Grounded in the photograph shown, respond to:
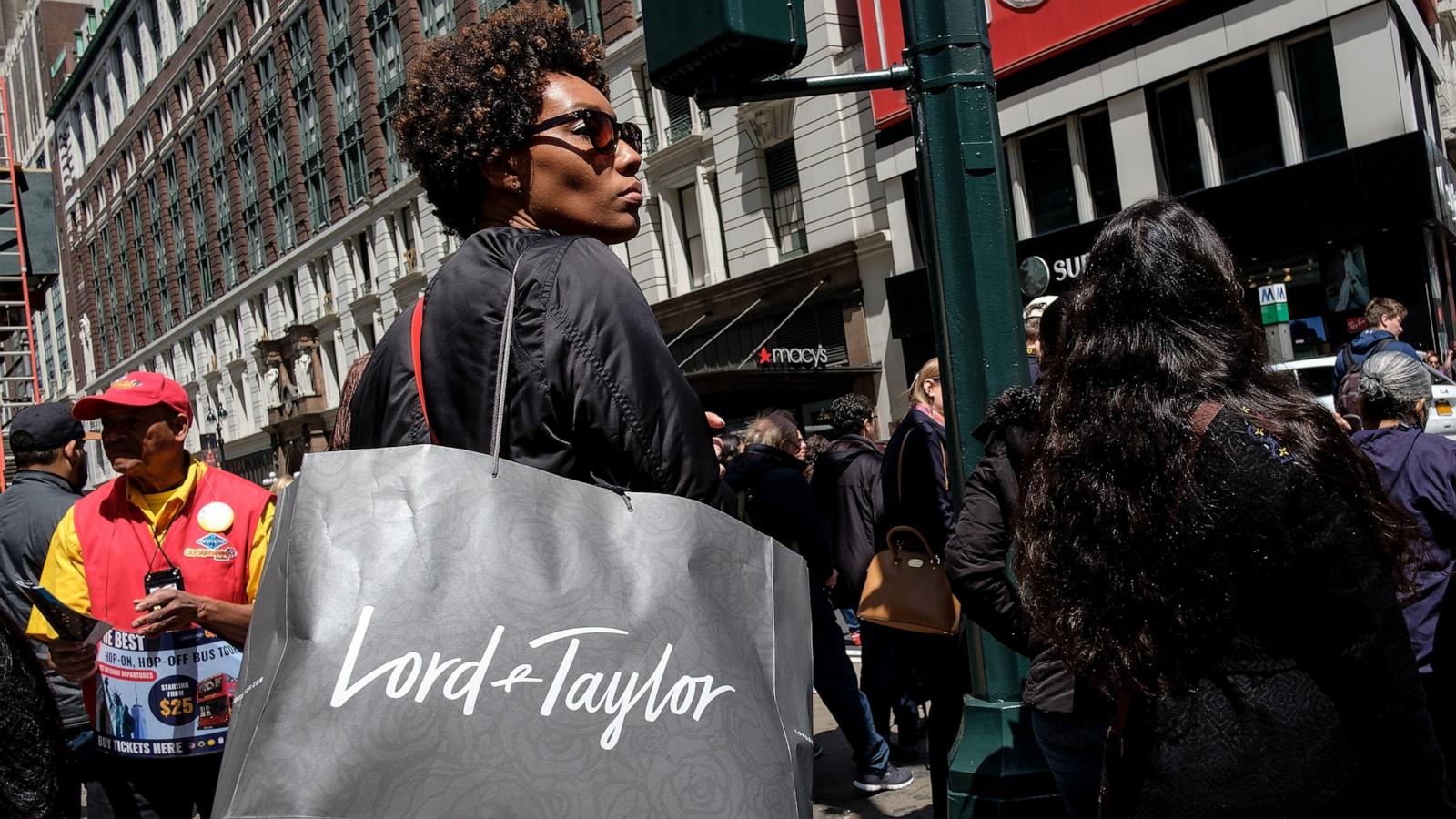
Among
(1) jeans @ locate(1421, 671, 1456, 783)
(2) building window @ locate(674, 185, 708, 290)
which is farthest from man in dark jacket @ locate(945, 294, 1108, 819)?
(2) building window @ locate(674, 185, 708, 290)

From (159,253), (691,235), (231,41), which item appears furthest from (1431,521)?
(159,253)

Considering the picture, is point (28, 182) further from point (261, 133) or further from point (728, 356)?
point (261, 133)

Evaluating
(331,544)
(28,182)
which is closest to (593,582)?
(331,544)

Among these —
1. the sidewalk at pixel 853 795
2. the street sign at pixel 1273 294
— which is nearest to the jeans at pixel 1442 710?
the sidewalk at pixel 853 795

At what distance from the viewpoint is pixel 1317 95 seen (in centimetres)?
1720

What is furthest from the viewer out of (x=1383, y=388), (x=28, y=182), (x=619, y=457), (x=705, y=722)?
(x=28, y=182)

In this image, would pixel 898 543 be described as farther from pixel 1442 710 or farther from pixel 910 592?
pixel 1442 710

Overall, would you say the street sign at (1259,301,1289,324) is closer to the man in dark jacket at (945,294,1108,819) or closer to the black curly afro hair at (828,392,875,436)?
the black curly afro hair at (828,392,875,436)

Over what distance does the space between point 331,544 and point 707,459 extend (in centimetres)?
51

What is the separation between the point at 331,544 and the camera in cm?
141

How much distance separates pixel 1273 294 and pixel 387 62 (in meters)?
Answer: 29.8

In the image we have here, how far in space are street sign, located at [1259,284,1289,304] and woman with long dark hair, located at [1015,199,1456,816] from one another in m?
16.7

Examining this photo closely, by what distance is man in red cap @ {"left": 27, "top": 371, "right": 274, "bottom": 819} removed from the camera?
141 inches

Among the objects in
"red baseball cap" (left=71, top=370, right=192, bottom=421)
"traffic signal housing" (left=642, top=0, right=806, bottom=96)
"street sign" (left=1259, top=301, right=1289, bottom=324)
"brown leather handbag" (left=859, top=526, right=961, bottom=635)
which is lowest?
"brown leather handbag" (left=859, top=526, right=961, bottom=635)
